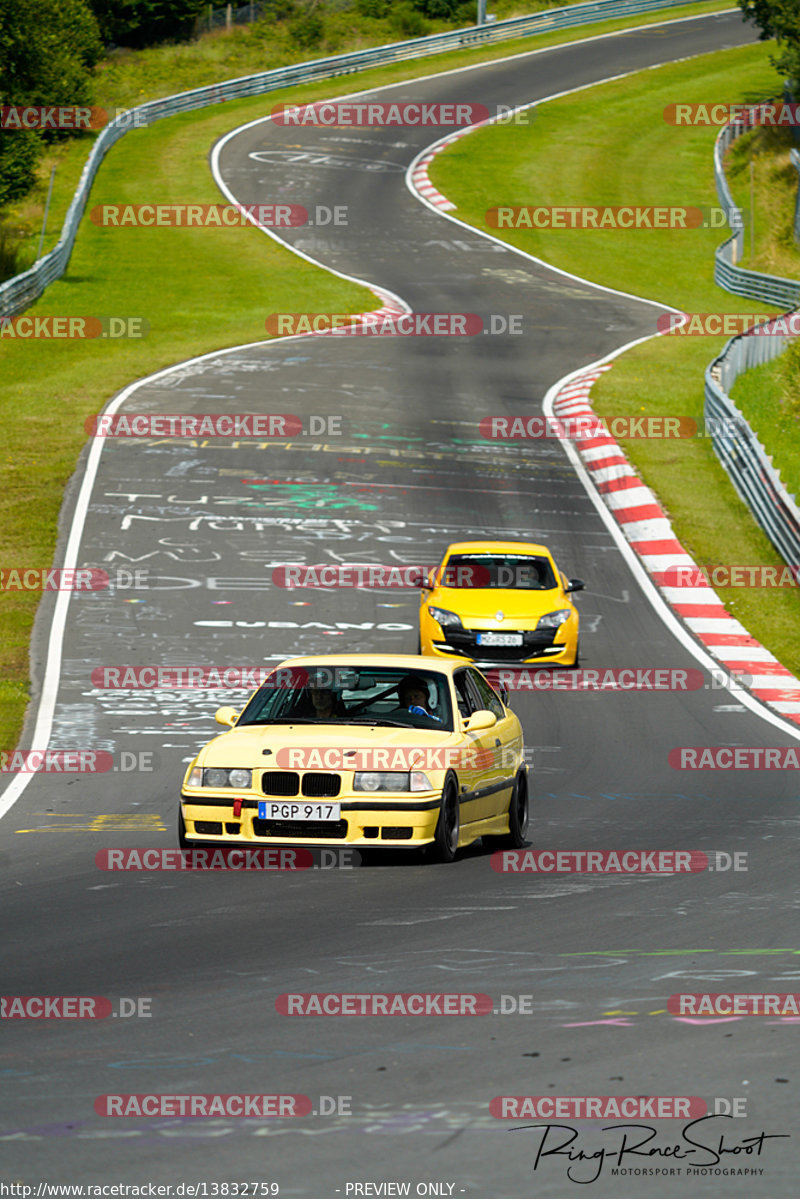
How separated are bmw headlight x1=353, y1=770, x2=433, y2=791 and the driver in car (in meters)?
1.13

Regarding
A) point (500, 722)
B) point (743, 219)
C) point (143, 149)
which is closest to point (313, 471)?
point (500, 722)

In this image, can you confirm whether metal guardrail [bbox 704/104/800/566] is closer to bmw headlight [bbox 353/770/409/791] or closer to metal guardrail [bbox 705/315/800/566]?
metal guardrail [bbox 705/315/800/566]

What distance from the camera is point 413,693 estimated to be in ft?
36.8

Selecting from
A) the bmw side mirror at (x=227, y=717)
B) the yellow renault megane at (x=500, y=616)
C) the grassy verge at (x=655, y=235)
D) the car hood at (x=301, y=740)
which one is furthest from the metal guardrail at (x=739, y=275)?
the car hood at (x=301, y=740)

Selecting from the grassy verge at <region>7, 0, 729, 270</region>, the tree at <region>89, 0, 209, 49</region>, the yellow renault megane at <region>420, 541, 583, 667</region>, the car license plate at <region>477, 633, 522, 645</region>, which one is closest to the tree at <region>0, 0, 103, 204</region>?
the grassy verge at <region>7, 0, 729, 270</region>

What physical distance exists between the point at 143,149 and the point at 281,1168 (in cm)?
6076

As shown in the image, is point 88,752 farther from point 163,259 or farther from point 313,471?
point 163,259

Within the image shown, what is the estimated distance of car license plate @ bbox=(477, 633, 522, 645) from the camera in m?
19.5

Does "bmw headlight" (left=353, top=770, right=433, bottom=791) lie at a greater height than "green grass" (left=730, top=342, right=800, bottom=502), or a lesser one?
greater

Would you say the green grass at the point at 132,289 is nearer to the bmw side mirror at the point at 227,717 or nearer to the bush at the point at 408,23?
the bmw side mirror at the point at 227,717

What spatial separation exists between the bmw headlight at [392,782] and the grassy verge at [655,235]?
36.1ft

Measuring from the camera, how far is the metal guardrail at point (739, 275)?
45.3 m

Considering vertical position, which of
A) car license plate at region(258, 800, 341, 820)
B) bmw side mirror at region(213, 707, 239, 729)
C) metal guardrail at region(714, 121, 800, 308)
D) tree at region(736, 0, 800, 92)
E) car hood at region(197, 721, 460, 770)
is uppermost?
tree at region(736, 0, 800, 92)

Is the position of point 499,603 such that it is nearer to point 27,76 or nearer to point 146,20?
point 27,76
